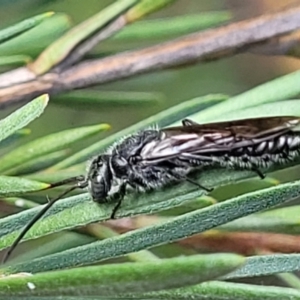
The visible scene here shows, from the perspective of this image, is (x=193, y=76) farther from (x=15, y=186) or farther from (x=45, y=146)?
(x=15, y=186)

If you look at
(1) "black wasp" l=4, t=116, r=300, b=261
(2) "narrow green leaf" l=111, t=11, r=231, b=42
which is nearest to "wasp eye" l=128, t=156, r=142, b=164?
(1) "black wasp" l=4, t=116, r=300, b=261

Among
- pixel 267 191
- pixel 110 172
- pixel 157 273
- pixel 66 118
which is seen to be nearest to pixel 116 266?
pixel 157 273

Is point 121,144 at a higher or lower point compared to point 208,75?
higher

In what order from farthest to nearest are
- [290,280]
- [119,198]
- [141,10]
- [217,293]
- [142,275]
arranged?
[141,10], [290,280], [119,198], [217,293], [142,275]

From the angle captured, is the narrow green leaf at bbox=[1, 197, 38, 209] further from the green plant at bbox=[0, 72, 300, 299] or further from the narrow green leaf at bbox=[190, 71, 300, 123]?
the narrow green leaf at bbox=[190, 71, 300, 123]

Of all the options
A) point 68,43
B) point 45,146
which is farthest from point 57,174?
point 68,43

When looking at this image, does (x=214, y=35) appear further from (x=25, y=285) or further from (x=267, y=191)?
(x=25, y=285)
